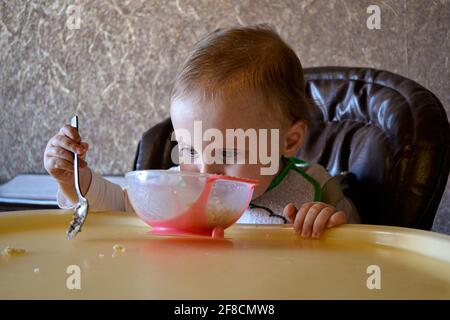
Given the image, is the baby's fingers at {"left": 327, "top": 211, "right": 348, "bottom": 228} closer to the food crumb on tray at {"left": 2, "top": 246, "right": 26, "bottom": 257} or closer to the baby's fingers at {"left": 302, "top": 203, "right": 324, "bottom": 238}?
the baby's fingers at {"left": 302, "top": 203, "right": 324, "bottom": 238}

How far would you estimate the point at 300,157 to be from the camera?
1271mm

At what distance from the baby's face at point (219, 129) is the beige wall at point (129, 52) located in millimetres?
1111

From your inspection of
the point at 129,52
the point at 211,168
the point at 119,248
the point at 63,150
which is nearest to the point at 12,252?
the point at 119,248

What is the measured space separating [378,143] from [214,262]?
57cm

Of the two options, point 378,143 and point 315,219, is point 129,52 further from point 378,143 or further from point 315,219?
point 315,219

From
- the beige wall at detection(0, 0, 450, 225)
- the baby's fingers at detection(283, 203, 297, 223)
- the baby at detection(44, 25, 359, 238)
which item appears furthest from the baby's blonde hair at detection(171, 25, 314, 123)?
the beige wall at detection(0, 0, 450, 225)

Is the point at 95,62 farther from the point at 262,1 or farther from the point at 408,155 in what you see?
the point at 408,155

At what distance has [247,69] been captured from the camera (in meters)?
0.99

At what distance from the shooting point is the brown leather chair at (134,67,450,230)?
0.98m

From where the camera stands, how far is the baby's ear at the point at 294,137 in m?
1.09

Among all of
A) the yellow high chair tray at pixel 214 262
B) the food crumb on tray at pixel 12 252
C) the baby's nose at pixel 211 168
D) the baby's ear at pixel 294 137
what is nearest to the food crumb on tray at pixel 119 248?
the yellow high chair tray at pixel 214 262

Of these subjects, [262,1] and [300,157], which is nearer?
[300,157]

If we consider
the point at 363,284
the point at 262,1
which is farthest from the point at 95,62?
the point at 363,284
